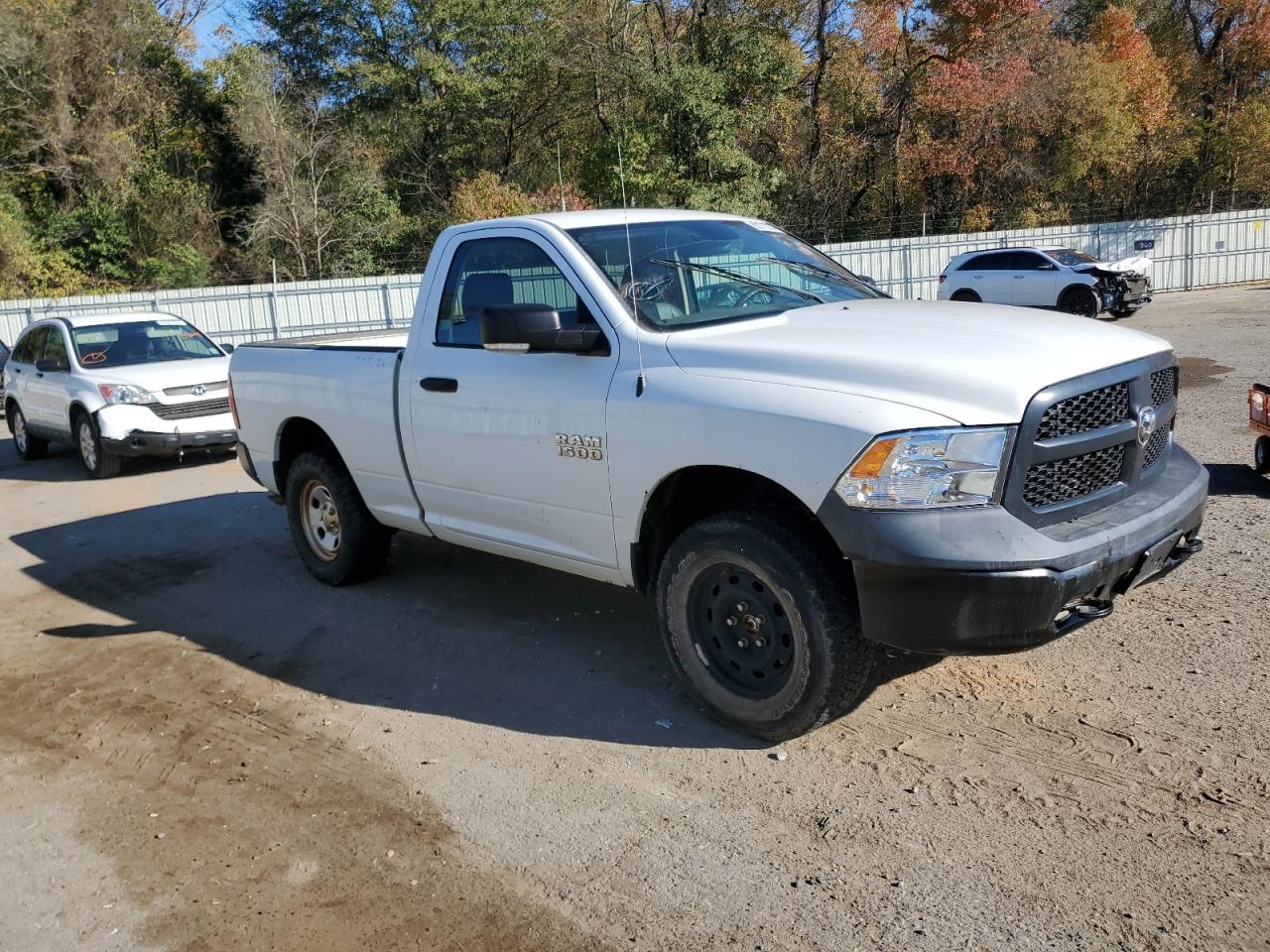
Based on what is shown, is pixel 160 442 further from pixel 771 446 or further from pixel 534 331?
pixel 771 446

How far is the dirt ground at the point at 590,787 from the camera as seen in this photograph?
3.15 metres

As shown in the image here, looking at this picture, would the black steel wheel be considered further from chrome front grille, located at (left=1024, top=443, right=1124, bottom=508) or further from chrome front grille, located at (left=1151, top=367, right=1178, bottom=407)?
chrome front grille, located at (left=1151, top=367, right=1178, bottom=407)

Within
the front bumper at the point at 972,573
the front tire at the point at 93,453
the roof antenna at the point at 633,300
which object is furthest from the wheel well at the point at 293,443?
the front tire at the point at 93,453

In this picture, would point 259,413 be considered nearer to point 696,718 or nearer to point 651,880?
point 696,718

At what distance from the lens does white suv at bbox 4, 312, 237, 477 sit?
35.9ft

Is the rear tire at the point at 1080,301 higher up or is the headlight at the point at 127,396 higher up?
the headlight at the point at 127,396

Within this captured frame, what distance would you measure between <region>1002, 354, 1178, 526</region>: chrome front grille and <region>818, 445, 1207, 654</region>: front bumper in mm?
101

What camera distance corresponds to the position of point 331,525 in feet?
21.6

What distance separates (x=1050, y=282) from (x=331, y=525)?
19081mm

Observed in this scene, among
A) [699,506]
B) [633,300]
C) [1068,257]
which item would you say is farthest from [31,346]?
[1068,257]

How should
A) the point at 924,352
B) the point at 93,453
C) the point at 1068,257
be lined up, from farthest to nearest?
the point at 1068,257 < the point at 93,453 < the point at 924,352

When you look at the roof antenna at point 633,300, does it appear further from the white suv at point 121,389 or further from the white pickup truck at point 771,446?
the white suv at point 121,389

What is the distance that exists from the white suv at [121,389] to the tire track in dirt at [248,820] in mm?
5856

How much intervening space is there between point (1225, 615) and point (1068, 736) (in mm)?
1542
